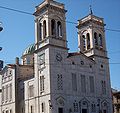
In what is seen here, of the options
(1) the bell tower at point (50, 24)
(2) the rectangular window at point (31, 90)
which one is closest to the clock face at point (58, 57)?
(1) the bell tower at point (50, 24)

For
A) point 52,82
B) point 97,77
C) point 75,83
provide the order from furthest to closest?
point 97,77
point 75,83
point 52,82

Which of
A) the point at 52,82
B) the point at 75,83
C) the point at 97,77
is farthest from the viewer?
the point at 97,77

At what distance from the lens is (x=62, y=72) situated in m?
58.3

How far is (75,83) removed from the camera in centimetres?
5988

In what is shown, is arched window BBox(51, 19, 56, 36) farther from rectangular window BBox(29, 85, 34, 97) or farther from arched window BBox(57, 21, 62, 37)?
rectangular window BBox(29, 85, 34, 97)

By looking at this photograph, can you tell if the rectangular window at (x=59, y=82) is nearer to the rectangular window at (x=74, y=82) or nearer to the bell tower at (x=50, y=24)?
the rectangular window at (x=74, y=82)

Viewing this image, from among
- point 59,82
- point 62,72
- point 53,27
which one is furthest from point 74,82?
point 53,27

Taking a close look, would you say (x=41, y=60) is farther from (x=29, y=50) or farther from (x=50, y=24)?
(x=29, y=50)

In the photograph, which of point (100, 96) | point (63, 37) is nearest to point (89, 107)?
point (100, 96)

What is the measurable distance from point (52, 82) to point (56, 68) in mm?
2877

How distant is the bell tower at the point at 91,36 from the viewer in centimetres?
6606

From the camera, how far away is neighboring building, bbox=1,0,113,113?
56.9m

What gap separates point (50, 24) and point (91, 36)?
35.7 feet

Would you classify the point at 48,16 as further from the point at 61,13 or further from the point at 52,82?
the point at 52,82
